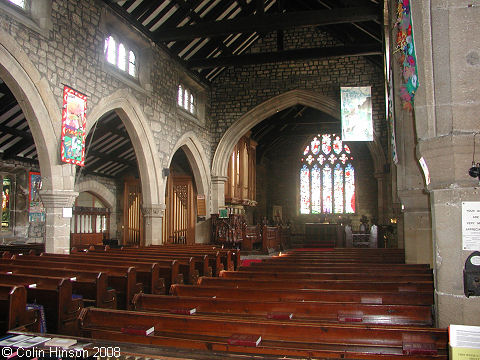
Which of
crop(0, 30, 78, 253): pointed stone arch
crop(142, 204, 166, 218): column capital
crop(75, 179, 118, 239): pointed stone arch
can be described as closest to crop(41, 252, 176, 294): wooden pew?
crop(0, 30, 78, 253): pointed stone arch

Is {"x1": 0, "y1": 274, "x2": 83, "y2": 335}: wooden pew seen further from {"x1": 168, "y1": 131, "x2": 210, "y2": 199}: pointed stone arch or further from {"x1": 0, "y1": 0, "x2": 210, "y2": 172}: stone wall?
{"x1": 168, "y1": 131, "x2": 210, "y2": 199}: pointed stone arch

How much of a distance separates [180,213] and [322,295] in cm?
1150

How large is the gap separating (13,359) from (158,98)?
9.91m

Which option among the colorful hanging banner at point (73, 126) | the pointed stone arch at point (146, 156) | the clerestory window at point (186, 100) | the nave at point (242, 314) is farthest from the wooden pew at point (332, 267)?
the clerestory window at point (186, 100)

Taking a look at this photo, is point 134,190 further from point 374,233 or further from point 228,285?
point 228,285

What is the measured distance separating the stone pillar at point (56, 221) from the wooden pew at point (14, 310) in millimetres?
4386

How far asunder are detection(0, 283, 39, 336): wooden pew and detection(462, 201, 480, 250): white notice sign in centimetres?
287

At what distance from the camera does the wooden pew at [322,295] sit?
3.33m

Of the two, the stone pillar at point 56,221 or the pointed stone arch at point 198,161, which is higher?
the pointed stone arch at point 198,161

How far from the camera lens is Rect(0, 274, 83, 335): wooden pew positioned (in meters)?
3.58

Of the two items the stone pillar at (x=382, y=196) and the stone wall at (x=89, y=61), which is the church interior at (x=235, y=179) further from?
the stone pillar at (x=382, y=196)

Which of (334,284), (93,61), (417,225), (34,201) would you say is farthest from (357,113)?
(34,201)

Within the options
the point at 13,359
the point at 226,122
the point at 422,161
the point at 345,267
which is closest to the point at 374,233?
the point at 226,122

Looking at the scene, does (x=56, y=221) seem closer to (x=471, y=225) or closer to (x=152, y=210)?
(x=152, y=210)
